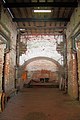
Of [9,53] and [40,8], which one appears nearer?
[40,8]

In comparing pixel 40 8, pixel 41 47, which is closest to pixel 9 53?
pixel 40 8

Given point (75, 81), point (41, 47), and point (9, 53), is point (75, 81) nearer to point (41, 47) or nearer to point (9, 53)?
point (9, 53)

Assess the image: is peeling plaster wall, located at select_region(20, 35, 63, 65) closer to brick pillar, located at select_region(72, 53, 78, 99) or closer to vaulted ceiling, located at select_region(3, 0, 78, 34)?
vaulted ceiling, located at select_region(3, 0, 78, 34)

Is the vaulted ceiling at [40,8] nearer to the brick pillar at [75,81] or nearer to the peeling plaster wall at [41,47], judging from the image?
the brick pillar at [75,81]

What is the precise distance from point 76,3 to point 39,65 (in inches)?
327

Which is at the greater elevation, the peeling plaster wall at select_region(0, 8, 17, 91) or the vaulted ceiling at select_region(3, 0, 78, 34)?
the vaulted ceiling at select_region(3, 0, 78, 34)

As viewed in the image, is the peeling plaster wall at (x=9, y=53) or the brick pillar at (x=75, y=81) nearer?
the peeling plaster wall at (x=9, y=53)

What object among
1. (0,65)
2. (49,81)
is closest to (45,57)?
(49,81)

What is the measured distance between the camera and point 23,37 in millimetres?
12672

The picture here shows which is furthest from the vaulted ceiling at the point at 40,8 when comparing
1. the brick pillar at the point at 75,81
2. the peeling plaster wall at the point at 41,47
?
the peeling plaster wall at the point at 41,47

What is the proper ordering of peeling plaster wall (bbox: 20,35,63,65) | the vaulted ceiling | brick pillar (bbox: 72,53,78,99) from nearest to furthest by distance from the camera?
the vaulted ceiling
brick pillar (bbox: 72,53,78,99)
peeling plaster wall (bbox: 20,35,63,65)

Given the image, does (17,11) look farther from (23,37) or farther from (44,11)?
(23,37)

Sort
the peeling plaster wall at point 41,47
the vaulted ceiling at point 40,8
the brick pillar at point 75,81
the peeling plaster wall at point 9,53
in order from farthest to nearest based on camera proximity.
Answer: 1. the peeling plaster wall at point 41,47
2. the brick pillar at point 75,81
3. the peeling plaster wall at point 9,53
4. the vaulted ceiling at point 40,8

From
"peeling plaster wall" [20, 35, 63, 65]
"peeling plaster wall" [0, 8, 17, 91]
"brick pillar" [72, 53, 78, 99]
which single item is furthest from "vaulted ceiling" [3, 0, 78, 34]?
"peeling plaster wall" [20, 35, 63, 65]
